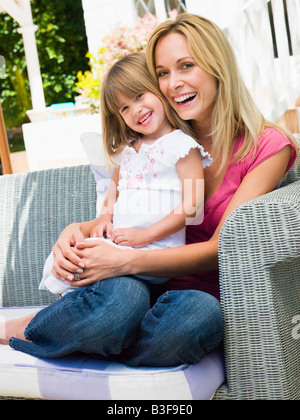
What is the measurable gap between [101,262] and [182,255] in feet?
0.77

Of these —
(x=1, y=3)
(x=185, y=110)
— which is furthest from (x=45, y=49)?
(x=185, y=110)

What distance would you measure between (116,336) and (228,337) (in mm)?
294

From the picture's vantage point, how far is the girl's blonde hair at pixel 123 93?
6.26ft

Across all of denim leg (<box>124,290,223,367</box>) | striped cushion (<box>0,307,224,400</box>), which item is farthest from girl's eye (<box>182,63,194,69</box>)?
A: striped cushion (<box>0,307,224,400</box>)

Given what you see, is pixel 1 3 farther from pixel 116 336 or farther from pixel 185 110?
pixel 116 336

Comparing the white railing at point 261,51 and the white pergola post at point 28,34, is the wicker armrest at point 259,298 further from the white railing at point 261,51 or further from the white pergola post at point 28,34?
the white pergola post at point 28,34

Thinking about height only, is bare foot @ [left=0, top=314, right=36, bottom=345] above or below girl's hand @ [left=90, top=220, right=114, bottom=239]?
below

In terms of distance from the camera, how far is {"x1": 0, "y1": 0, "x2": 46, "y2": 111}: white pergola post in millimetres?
7473

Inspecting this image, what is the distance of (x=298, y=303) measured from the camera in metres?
1.57

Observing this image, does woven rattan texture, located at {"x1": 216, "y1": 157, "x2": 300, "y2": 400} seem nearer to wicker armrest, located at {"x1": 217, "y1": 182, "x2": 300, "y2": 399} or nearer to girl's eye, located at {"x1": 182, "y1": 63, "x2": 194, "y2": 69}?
wicker armrest, located at {"x1": 217, "y1": 182, "x2": 300, "y2": 399}

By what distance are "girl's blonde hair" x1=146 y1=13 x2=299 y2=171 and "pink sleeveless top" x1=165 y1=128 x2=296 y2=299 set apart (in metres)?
0.03

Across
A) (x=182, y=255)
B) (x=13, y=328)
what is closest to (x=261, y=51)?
(x=182, y=255)

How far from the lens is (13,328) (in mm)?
1780

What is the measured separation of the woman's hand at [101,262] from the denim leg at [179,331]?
17 cm
